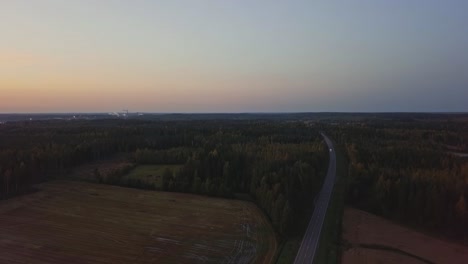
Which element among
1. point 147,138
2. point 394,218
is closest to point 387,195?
point 394,218

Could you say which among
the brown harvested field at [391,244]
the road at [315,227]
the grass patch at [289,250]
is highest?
the road at [315,227]

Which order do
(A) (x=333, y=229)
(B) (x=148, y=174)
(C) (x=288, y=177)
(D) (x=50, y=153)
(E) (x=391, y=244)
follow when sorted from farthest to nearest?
(D) (x=50, y=153)
(B) (x=148, y=174)
(C) (x=288, y=177)
(A) (x=333, y=229)
(E) (x=391, y=244)

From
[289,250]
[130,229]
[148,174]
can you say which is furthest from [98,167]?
[289,250]

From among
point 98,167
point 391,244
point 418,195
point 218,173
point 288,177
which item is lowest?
point 391,244

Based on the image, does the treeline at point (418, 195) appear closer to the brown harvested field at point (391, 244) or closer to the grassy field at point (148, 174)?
the brown harvested field at point (391, 244)

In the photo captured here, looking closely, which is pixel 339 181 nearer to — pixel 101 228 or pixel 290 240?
pixel 290 240

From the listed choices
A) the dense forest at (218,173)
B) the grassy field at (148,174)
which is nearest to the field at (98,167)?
the dense forest at (218,173)

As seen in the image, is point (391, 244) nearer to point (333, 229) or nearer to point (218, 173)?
point (333, 229)
